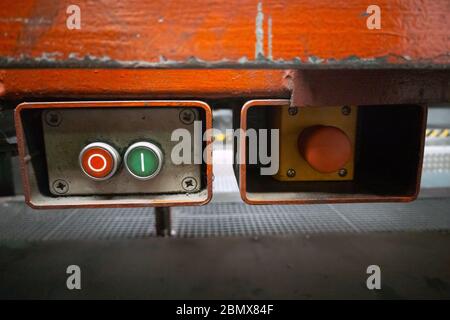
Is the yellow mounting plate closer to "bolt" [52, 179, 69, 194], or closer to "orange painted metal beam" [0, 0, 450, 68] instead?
"orange painted metal beam" [0, 0, 450, 68]

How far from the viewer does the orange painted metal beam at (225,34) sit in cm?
64

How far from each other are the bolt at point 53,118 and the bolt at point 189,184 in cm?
39

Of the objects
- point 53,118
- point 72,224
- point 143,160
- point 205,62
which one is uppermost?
point 205,62

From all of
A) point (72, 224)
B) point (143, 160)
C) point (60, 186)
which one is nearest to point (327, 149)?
point (143, 160)

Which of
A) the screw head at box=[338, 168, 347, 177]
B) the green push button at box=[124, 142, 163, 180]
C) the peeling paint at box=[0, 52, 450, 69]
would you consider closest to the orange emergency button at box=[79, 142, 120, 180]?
the green push button at box=[124, 142, 163, 180]

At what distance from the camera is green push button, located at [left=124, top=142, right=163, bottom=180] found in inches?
34.7

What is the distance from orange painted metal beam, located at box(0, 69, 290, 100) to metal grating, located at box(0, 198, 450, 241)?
163 cm

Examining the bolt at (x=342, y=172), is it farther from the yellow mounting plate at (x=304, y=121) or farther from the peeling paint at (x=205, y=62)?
the peeling paint at (x=205, y=62)

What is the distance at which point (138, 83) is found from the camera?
0.89m

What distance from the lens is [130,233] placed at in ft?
7.97

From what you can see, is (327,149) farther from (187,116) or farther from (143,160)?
(143,160)

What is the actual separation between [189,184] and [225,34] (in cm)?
46

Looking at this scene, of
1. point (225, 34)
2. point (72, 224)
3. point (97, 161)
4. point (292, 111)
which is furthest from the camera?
point (72, 224)
